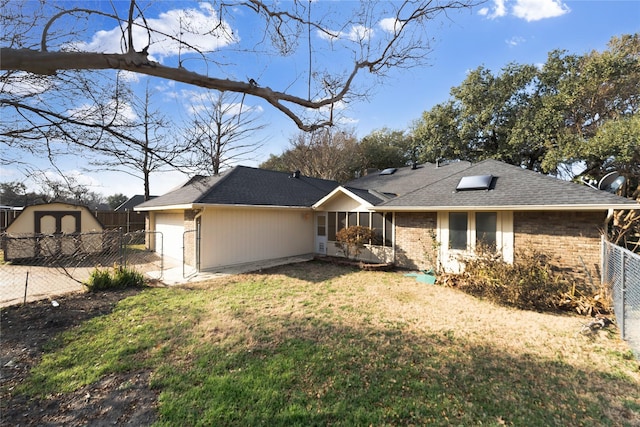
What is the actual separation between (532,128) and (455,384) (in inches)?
801

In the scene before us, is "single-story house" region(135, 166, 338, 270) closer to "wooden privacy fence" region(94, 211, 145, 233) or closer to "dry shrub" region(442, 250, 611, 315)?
"dry shrub" region(442, 250, 611, 315)

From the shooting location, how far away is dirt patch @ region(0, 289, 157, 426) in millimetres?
2857

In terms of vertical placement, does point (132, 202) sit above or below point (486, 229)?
above

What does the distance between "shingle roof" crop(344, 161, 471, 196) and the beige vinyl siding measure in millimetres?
3374

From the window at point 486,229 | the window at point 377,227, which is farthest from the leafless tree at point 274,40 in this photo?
the window at point 377,227

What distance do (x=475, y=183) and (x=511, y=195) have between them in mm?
1367

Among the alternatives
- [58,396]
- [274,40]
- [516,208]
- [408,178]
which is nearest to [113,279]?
[58,396]

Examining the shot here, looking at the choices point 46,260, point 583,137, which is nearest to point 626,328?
point 583,137

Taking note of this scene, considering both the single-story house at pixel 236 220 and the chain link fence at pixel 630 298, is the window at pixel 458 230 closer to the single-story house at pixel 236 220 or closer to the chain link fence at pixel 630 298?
the chain link fence at pixel 630 298

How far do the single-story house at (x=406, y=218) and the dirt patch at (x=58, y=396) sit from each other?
420 cm

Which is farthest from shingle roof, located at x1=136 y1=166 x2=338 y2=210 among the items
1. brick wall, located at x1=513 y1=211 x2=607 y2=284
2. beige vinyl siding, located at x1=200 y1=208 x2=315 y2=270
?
brick wall, located at x1=513 y1=211 x2=607 y2=284

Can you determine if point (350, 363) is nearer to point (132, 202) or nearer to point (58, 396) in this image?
point (58, 396)

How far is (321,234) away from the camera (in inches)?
539

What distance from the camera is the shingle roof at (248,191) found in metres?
10.5
